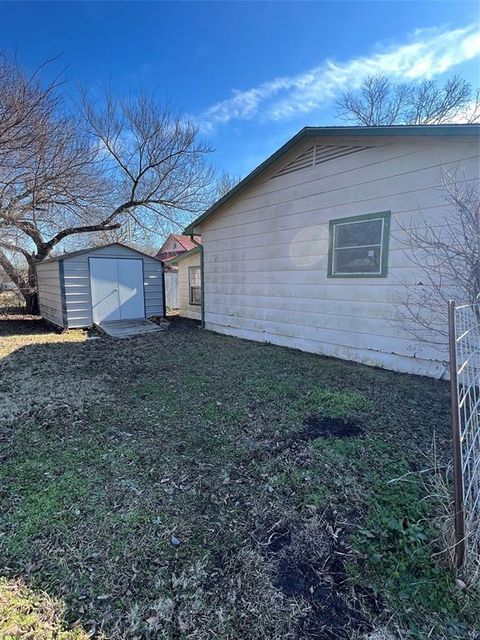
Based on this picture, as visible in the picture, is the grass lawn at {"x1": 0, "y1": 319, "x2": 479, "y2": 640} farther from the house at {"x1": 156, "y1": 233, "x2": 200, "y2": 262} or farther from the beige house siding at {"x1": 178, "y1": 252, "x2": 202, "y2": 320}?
the house at {"x1": 156, "y1": 233, "x2": 200, "y2": 262}

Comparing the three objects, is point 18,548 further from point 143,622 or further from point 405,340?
point 405,340

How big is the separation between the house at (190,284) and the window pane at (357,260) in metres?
5.75

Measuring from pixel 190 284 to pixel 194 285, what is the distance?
0.23 meters

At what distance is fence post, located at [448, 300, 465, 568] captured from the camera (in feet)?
4.86

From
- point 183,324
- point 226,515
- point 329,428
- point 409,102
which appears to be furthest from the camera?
point 409,102

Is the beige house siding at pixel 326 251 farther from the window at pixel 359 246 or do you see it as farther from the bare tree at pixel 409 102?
the bare tree at pixel 409 102

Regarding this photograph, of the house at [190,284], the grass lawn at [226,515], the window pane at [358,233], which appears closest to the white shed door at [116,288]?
the house at [190,284]

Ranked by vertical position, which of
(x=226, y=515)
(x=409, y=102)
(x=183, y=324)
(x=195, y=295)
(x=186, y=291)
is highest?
(x=409, y=102)

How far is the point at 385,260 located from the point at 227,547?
4475 millimetres

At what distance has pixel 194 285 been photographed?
36.3 feet

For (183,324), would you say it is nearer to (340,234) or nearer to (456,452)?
(340,234)

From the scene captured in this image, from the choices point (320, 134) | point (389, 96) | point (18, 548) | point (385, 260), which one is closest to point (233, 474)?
point (18, 548)

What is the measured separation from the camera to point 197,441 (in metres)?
3.07

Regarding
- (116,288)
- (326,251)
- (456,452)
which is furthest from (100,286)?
(456,452)
